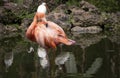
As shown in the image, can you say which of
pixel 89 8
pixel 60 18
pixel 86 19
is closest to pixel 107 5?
pixel 89 8

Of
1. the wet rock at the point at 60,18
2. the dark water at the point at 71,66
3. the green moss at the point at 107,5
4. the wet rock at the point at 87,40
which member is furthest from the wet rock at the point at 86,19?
the dark water at the point at 71,66

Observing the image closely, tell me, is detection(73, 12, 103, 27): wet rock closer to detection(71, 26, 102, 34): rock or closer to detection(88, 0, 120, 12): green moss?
detection(71, 26, 102, 34): rock

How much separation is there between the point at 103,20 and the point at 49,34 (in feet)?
33.6

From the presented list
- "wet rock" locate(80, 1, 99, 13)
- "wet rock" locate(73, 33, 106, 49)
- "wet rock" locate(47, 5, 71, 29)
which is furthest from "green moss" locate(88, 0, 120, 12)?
"wet rock" locate(73, 33, 106, 49)

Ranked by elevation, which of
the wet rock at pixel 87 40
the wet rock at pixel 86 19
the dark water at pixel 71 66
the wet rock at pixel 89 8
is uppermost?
the wet rock at pixel 89 8

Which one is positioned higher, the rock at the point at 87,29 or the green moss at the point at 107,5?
the green moss at the point at 107,5

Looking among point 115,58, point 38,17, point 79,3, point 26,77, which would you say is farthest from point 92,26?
point 38,17

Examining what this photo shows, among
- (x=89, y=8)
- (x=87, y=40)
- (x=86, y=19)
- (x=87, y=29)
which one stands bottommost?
(x=87, y=40)

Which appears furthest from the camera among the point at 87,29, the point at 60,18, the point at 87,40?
the point at 60,18

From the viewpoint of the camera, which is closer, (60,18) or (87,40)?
(87,40)

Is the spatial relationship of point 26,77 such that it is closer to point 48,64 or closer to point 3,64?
point 48,64

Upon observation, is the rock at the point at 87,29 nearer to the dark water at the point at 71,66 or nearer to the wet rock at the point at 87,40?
the wet rock at the point at 87,40

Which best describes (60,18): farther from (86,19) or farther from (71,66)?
(71,66)

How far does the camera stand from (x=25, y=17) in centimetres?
1600
